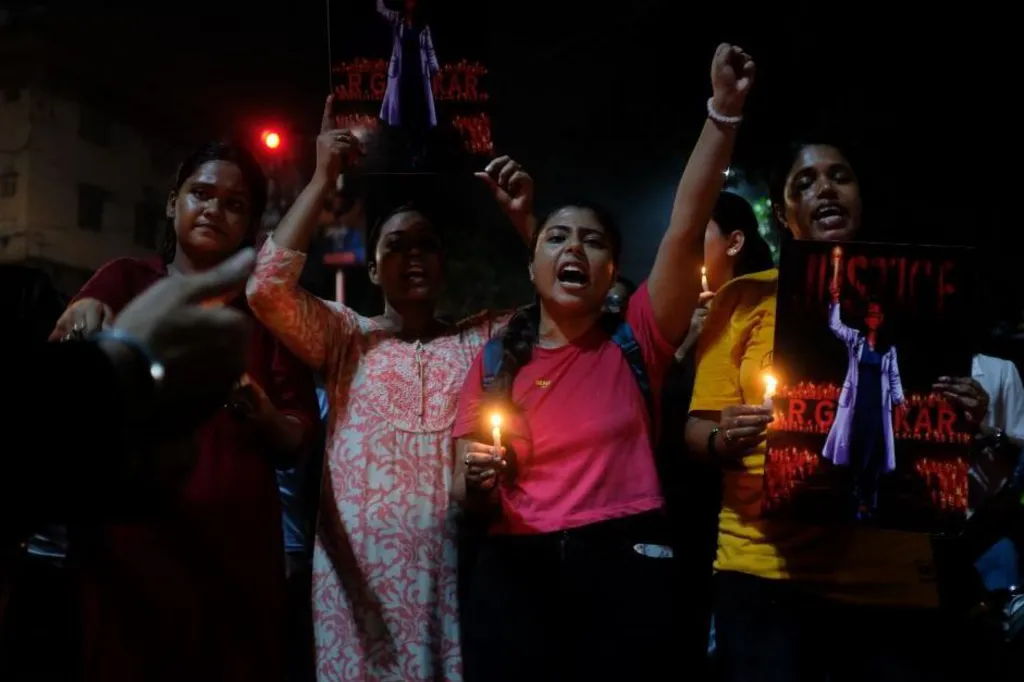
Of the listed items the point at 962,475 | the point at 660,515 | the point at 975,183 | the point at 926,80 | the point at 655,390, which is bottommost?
the point at 660,515

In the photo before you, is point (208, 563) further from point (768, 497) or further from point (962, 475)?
point (962, 475)

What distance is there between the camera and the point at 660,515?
2607 mm

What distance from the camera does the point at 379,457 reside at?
10.1ft

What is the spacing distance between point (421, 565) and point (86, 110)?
68.0 feet

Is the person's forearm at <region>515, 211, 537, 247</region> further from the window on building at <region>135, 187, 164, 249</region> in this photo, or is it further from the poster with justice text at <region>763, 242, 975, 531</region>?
the window on building at <region>135, 187, 164, 249</region>

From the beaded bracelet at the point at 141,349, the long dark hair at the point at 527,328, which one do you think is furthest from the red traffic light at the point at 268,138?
the beaded bracelet at the point at 141,349

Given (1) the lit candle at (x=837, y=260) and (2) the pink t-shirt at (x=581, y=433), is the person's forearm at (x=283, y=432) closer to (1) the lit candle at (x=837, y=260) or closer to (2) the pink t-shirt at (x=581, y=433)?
(2) the pink t-shirt at (x=581, y=433)

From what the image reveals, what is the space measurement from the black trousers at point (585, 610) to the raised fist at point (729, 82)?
4.22ft

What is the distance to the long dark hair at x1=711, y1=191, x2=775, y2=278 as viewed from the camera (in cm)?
374

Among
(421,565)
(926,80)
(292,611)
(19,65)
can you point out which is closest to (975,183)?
(926,80)

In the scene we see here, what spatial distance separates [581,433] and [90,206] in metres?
21.4

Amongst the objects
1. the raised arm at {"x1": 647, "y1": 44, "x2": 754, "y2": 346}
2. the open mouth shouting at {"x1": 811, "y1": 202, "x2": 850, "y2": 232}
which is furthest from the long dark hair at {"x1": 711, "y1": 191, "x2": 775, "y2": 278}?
the raised arm at {"x1": 647, "y1": 44, "x2": 754, "y2": 346}

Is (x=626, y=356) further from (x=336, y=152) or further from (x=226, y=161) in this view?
(x=226, y=161)

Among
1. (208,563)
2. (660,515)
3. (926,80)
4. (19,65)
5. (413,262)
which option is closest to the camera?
(660,515)
